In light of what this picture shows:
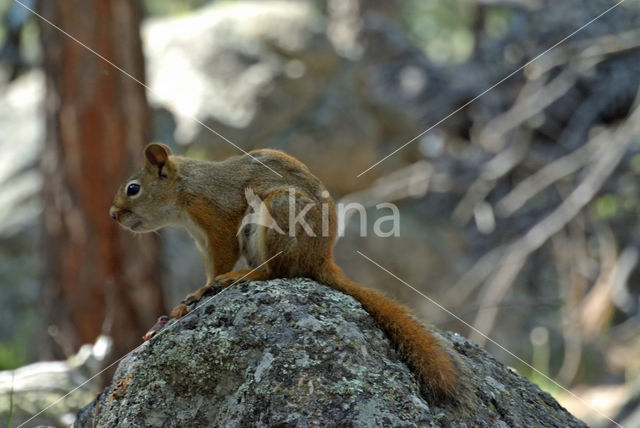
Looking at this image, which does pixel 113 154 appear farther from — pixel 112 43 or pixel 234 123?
pixel 234 123

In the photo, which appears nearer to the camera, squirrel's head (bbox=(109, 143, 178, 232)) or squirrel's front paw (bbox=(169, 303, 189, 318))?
squirrel's front paw (bbox=(169, 303, 189, 318))

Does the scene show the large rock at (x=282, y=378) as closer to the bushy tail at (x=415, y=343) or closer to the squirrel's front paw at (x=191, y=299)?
the bushy tail at (x=415, y=343)

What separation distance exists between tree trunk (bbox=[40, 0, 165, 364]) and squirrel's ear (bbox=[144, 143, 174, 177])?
2.56 metres

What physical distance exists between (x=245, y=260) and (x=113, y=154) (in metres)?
3.19

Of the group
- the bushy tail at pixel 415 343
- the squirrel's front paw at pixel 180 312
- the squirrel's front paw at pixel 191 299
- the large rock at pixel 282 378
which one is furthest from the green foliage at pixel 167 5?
the large rock at pixel 282 378

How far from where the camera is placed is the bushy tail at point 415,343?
216cm

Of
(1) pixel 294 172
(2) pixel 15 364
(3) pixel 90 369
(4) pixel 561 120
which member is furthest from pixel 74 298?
(4) pixel 561 120

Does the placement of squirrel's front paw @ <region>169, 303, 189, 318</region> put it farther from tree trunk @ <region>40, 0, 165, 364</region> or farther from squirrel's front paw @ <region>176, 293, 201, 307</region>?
tree trunk @ <region>40, 0, 165, 364</region>

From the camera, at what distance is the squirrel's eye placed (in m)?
3.44

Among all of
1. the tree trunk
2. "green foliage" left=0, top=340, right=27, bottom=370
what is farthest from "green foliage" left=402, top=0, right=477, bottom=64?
"green foliage" left=0, top=340, right=27, bottom=370

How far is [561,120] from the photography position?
8.39m

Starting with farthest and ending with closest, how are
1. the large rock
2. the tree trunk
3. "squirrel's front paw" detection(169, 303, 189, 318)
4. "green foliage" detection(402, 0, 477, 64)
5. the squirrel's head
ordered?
"green foliage" detection(402, 0, 477, 64), the tree trunk, the squirrel's head, "squirrel's front paw" detection(169, 303, 189, 318), the large rock

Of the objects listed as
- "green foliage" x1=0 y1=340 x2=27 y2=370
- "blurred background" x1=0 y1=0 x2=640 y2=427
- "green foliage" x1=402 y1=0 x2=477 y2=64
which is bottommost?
"green foliage" x1=0 y1=340 x2=27 y2=370

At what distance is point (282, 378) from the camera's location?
81.6 inches
